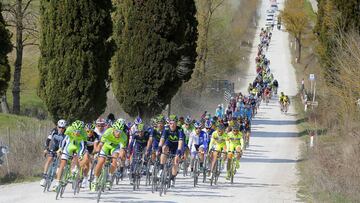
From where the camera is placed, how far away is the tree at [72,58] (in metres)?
28.9

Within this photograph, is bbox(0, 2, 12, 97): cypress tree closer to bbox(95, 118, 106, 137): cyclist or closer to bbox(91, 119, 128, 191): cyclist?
bbox(95, 118, 106, 137): cyclist

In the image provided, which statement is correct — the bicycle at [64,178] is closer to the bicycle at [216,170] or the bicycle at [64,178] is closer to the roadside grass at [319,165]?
the bicycle at [216,170]

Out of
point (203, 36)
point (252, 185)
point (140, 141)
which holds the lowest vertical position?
point (252, 185)

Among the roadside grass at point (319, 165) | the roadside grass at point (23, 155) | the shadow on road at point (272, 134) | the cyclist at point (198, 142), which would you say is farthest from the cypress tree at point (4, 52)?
the shadow on road at point (272, 134)

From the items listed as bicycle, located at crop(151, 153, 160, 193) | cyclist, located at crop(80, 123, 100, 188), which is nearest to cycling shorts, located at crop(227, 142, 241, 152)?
bicycle, located at crop(151, 153, 160, 193)

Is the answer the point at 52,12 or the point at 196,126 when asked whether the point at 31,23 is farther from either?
the point at 196,126

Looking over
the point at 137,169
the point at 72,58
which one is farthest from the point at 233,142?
the point at 72,58

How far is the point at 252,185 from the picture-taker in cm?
2284

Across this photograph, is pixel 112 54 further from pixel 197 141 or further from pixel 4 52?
pixel 197 141

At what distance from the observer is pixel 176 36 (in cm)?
3531

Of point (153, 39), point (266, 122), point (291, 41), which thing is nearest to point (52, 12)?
point (153, 39)

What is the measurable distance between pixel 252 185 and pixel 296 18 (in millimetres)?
61912

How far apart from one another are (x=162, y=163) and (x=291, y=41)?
275ft

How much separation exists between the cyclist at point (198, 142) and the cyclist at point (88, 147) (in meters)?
4.11
